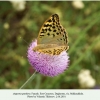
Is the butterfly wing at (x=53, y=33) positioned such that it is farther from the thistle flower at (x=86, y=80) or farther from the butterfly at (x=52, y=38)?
the thistle flower at (x=86, y=80)

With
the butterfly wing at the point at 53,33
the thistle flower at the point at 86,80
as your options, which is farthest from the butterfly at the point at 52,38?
the thistle flower at the point at 86,80

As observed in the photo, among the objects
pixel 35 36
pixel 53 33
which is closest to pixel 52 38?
pixel 53 33

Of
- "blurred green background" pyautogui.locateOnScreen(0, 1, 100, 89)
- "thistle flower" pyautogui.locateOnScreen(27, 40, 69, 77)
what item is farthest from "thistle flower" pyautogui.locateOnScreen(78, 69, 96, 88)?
"thistle flower" pyautogui.locateOnScreen(27, 40, 69, 77)

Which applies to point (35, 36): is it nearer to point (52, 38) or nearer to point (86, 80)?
point (86, 80)

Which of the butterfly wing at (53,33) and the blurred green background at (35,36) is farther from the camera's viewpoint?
the blurred green background at (35,36)

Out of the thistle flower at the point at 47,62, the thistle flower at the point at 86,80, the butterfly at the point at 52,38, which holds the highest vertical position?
the butterfly at the point at 52,38

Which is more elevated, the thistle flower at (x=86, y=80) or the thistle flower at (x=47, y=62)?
the thistle flower at (x=47, y=62)
